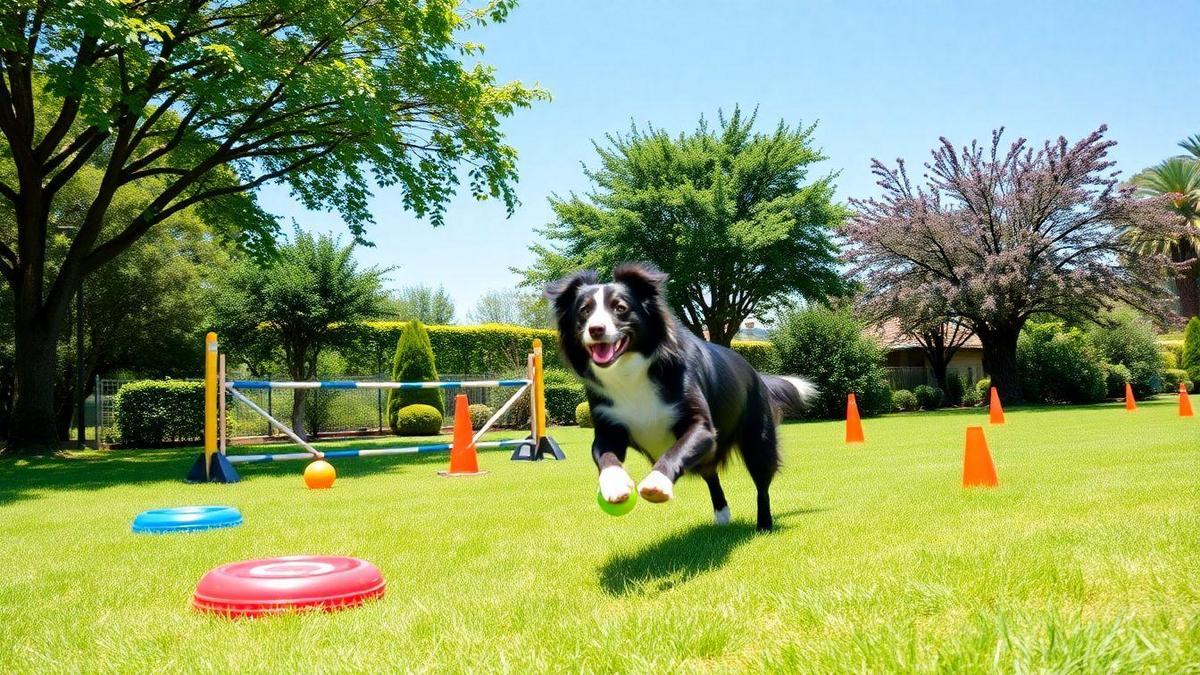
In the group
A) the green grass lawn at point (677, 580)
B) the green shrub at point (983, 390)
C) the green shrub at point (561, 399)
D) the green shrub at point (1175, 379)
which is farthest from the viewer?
the green shrub at point (1175, 379)

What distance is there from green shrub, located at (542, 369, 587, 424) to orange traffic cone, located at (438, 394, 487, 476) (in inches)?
588

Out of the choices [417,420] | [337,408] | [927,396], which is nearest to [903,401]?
[927,396]

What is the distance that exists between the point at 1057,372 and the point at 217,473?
32270mm

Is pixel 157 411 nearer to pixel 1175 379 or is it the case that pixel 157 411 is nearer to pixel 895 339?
pixel 895 339

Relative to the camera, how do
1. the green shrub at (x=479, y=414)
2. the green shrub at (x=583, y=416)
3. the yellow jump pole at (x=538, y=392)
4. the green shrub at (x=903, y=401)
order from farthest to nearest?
the green shrub at (x=903, y=401), the green shrub at (x=583, y=416), the green shrub at (x=479, y=414), the yellow jump pole at (x=538, y=392)

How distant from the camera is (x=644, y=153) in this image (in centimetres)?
3128

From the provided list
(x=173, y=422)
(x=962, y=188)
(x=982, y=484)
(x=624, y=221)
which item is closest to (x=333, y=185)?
(x=173, y=422)

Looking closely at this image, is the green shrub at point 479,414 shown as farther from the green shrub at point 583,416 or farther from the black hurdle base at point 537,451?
the black hurdle base at point 537,451

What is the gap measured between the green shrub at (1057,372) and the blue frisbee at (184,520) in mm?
32290

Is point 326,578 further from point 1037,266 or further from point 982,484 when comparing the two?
point 1037,266

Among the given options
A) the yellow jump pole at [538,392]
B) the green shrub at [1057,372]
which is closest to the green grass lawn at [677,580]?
the yellow jump pole at [538,392]

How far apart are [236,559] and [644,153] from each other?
90.9 ft

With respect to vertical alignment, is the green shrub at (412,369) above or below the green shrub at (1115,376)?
above

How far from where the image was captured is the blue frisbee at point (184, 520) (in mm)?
6242
